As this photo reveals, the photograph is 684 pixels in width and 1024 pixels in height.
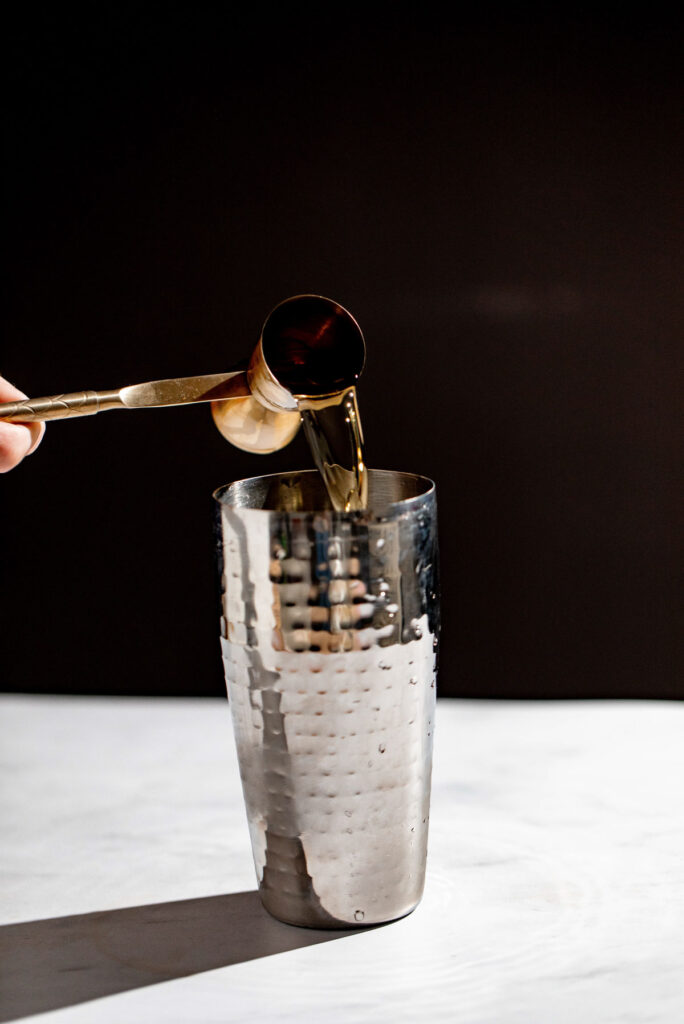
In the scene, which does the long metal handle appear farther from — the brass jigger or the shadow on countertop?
the shadow on countertop

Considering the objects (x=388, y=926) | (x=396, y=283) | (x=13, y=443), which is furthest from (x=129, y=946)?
(x=396, y=283)

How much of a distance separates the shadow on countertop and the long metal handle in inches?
14.6

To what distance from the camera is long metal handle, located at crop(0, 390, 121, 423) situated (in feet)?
2.75

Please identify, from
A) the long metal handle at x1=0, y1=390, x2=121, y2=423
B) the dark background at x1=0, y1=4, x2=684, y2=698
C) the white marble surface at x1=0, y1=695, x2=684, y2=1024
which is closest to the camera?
the white marble surface at x1=0, y1=695, x2=684, y2=1024

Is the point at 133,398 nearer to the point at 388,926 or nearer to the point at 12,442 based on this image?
the point at 12,442

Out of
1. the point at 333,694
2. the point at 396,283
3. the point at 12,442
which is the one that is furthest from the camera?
the point at 396,283

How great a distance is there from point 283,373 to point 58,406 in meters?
0.18

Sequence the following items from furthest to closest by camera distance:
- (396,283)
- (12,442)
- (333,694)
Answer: (396,283) < (12,442) < (333,694)

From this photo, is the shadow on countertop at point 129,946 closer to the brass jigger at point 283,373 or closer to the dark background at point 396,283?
the brass jigger at point 283,373

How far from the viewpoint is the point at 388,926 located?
2.65ft

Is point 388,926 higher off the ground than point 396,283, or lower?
lower

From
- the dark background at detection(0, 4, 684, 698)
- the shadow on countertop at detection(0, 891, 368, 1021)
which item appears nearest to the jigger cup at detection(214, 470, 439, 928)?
the shadow on countertop at detection(0, 891, 368, 1021)

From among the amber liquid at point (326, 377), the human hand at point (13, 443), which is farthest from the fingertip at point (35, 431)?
the amber liquid at point (326, 377)

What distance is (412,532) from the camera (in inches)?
30.1
